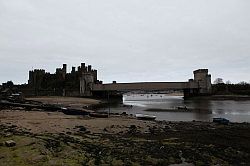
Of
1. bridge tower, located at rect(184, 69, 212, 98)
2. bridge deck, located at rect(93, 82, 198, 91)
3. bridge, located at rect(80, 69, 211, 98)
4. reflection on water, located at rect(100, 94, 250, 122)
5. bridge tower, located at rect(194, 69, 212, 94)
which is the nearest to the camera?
reflection on water, located at rect(100, 94, 250, 122)

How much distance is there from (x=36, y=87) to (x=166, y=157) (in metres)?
125

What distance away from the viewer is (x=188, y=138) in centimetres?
2295

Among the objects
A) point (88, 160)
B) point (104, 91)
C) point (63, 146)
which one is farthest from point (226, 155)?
point (104, 91)

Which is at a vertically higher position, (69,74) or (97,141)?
(69,74)

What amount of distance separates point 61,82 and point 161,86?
43.3m

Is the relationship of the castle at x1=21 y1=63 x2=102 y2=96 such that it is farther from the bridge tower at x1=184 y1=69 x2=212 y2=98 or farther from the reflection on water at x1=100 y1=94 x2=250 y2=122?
the reflection on water at x1=100 y1=94 x2=250 y2=122

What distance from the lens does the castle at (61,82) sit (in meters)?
130

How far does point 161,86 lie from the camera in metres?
119

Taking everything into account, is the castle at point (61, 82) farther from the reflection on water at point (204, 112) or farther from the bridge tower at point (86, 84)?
the reflection on water at point (204, 112)

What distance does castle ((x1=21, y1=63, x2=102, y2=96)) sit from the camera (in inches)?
5138

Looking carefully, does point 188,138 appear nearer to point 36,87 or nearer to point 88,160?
point 88,160

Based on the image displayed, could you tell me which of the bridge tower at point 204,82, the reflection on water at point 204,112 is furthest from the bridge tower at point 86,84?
the reflection on water at point 204,112

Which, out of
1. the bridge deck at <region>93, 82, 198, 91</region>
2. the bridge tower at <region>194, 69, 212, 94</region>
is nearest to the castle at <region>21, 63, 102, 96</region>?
the bridge deck at <region>93, 82, 198, 91</region>

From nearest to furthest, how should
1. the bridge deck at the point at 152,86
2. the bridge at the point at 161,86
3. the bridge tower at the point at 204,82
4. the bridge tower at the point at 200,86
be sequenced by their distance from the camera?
the bridge deck at the point at 152,86 < the bridge at the point at 161,86 < the bridge tower at the point at 200,86 < the bridge tower at the point at 204,82
